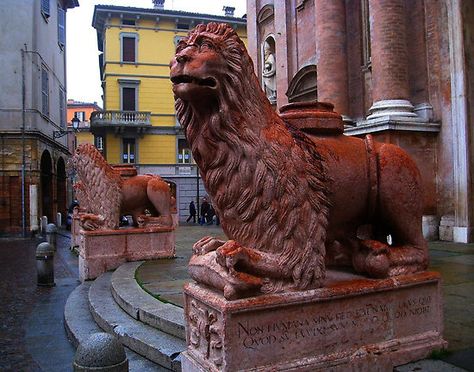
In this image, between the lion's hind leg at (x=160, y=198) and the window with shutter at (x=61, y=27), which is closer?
the lion's hind leg at (x=160, y=198)

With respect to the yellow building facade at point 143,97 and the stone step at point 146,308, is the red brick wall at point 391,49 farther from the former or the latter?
the yellow building facade at point 143,97

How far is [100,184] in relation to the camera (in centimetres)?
741

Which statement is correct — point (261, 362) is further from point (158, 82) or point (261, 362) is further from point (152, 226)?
point (158, 82)

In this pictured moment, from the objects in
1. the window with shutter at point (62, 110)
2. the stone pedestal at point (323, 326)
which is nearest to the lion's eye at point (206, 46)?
the stone pedestal at point (323, 326)

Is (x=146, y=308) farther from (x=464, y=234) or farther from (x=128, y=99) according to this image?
(x=128, y=99)

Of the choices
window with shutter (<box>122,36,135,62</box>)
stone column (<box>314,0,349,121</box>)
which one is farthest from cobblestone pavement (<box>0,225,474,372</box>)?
window with shutter (<box>122,36,135,62</box>)

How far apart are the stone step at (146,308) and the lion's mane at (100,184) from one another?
1746 mm

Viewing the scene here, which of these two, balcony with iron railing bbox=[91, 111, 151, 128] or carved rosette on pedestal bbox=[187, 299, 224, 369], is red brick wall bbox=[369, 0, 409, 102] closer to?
carved rosette on pedestal bbox=[187, 299, 224, 369]

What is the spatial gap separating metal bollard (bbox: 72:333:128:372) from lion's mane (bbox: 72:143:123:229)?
5.32m

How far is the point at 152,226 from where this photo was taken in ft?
25.6

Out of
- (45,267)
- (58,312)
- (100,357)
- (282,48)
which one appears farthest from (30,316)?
(282,48)

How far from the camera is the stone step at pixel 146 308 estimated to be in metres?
3.87

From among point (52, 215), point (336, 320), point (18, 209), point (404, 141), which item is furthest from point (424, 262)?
point (52, 215)

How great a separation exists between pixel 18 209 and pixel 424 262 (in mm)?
20553
